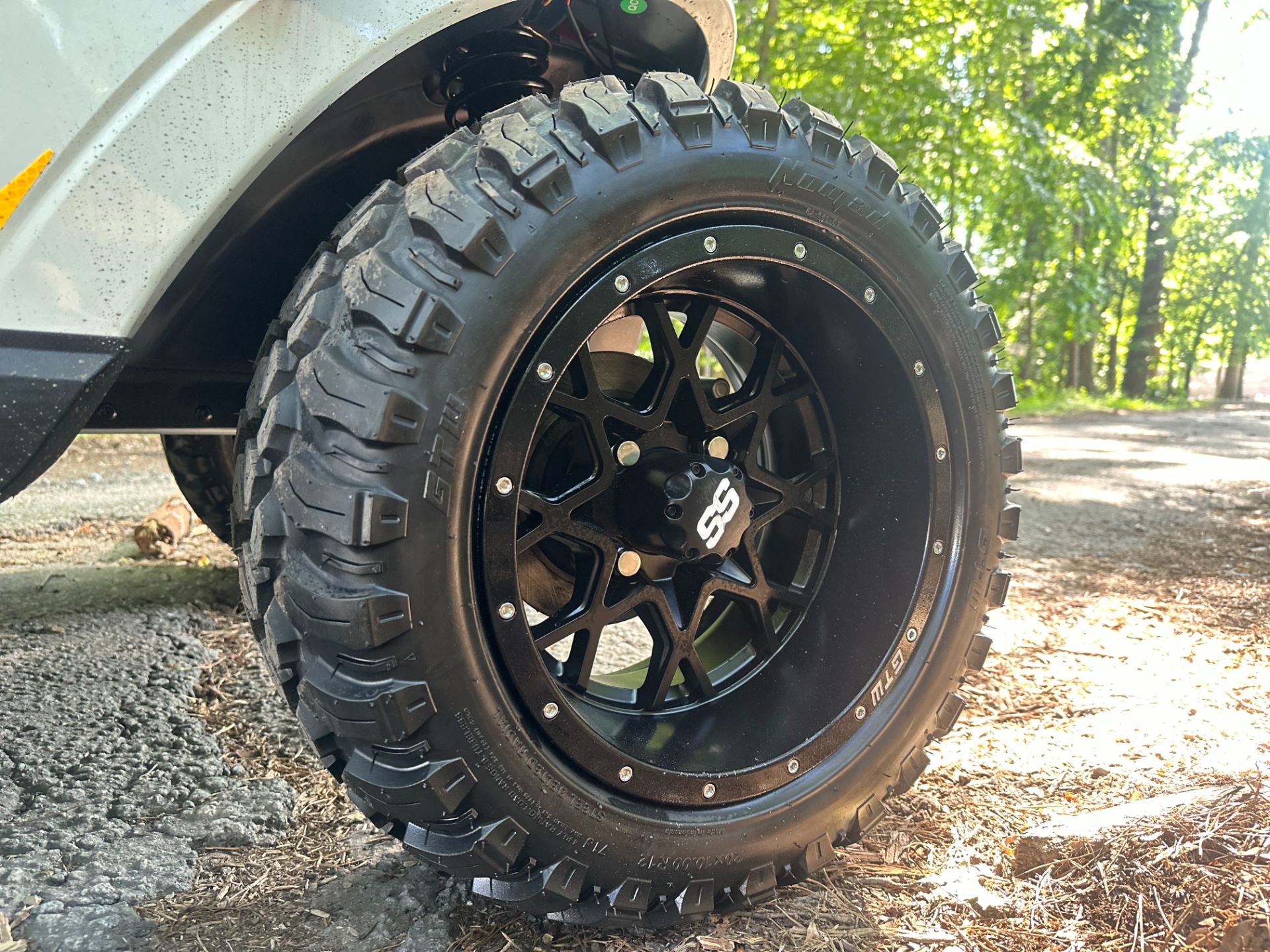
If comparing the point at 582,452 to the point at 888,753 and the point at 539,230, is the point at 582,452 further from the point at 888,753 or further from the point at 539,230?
the point at 888,753

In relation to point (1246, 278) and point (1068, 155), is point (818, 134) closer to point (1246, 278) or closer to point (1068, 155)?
point (1068, 155)

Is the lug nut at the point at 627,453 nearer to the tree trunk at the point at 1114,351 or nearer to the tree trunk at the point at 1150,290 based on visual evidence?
the tree trunk at the point at 1150,290

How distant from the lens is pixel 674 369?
1.72 meters

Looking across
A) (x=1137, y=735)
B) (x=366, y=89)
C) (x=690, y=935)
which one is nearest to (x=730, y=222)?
(x=366, y=89)

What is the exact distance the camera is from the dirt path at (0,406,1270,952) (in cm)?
158

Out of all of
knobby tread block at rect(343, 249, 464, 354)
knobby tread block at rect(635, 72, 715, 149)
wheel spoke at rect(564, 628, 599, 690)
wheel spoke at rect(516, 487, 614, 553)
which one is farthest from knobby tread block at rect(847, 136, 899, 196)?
wheel spoke at rect(564, 628, 599, 690)

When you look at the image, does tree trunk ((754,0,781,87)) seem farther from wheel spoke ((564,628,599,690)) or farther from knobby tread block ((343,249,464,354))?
knobby tread block ((343,249,464,354))

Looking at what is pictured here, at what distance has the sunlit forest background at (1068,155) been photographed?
786 cm

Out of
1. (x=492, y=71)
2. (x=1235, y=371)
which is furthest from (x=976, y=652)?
(x=1235, y=371)

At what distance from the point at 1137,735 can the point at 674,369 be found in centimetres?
164

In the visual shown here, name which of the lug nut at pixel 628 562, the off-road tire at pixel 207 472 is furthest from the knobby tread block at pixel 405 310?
the off-road tire at pixel 207 472

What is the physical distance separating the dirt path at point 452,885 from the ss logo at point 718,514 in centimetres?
68

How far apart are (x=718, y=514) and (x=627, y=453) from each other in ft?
0.67

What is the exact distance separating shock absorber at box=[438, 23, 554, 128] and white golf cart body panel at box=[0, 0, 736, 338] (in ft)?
1.32
